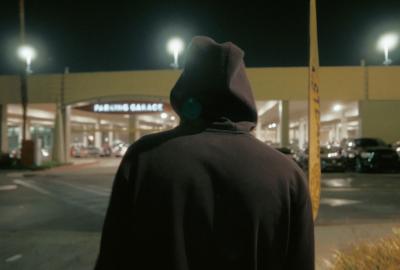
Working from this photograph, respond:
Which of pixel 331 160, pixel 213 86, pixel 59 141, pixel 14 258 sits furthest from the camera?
pixel 59 141

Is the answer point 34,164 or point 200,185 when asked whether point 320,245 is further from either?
point 34,164

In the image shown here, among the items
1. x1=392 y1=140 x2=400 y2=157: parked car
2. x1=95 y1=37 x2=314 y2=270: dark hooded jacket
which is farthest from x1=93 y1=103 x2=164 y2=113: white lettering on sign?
x1=95 y1=37 x2=314 y2=270: dark hooded jacket

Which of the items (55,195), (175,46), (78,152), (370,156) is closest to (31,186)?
(55,195)

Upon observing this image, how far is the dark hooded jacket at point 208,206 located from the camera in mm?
1585

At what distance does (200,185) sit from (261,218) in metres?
0.27

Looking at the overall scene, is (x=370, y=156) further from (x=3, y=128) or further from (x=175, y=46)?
(x=3, y=128)

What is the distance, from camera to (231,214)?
1.60 m

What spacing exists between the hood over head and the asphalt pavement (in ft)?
14.1

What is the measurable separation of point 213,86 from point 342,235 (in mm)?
6404

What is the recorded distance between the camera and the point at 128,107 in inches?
1038

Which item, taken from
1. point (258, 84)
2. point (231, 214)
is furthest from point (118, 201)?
point (258, 84)

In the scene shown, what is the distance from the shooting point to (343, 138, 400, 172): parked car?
21.4 meters

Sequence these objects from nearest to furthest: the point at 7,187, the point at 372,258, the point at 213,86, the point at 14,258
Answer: the point at 213,86
the point at 372,258
the point at 14,258
the point at 7,187

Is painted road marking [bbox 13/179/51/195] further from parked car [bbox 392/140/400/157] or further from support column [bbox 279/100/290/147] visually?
parked car [bbox 392/140/400/157]
